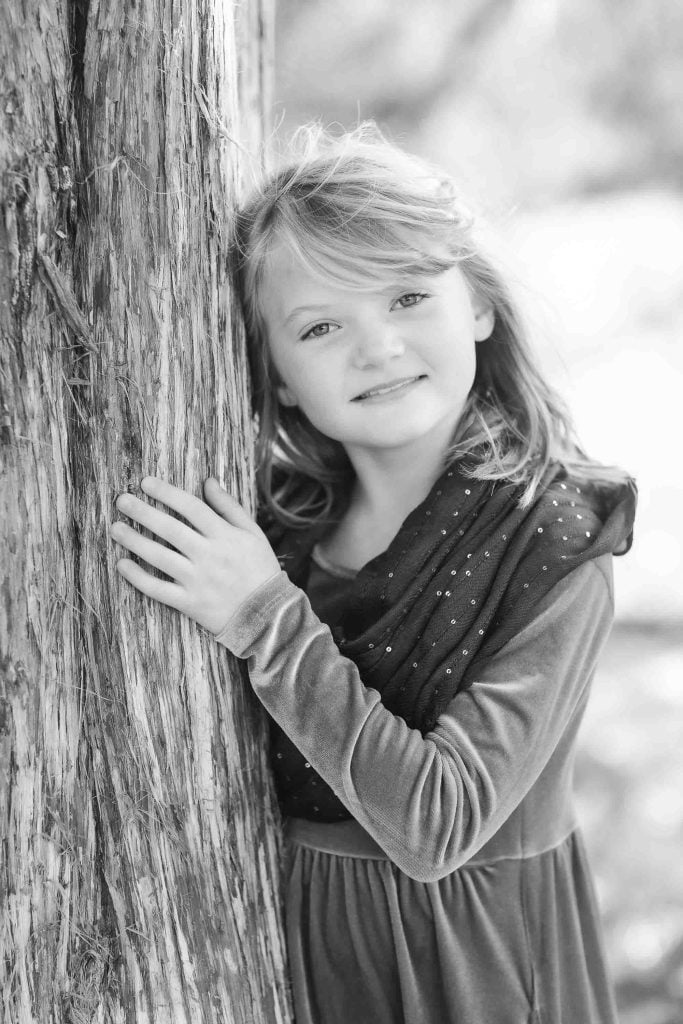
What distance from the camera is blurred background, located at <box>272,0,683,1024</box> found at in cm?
304

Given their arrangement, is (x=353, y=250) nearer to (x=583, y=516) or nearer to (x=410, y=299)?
(x=410, y=299)

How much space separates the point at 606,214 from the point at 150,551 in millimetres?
2689

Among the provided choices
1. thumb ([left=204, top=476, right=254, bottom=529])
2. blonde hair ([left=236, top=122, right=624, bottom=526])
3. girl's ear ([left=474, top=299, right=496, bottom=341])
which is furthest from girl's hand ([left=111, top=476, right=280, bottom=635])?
girl's ear ([left=474, top=299, right=496, bottom=341])

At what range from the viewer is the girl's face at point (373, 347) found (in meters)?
1.24

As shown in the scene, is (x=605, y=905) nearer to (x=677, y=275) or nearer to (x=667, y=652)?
(x=667, y=652)

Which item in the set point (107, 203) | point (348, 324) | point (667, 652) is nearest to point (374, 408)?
point (348, 324)

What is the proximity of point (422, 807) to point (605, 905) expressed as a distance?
2398 millimetres

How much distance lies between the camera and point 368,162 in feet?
4.25

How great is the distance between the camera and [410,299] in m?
1.26

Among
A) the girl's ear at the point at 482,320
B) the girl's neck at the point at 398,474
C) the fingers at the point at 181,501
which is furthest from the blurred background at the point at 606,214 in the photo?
the fingers at the point at 181,501

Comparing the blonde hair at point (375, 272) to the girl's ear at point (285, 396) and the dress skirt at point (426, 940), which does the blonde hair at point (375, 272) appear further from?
the dress skirt at point (426, 940)

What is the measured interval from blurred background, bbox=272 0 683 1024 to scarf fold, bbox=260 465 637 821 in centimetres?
191

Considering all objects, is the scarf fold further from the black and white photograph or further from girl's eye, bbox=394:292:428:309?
girl's eye, bbox=394:292:428:309

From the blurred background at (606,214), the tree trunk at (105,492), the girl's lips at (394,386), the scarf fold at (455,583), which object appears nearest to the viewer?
the tree trunk at (105,492)
